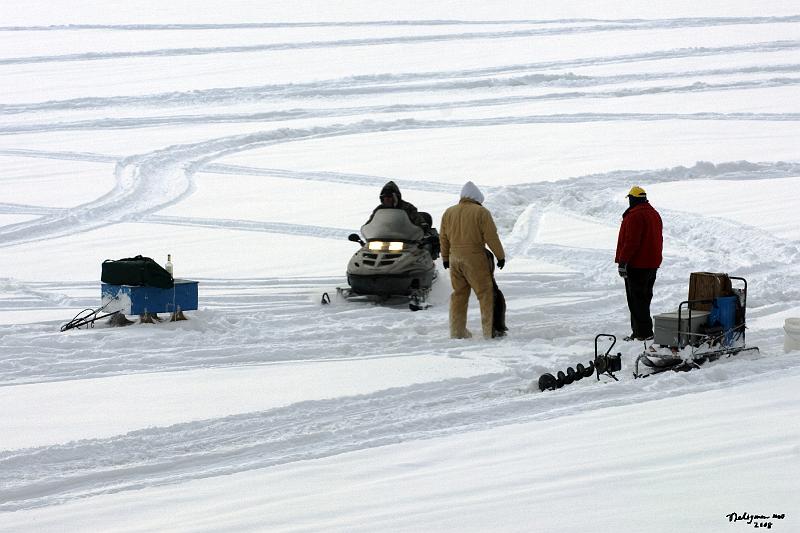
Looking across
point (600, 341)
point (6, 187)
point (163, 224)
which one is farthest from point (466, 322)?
point (6, 187)

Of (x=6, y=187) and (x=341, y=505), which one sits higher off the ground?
(x=6, y=187)

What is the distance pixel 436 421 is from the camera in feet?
21.8

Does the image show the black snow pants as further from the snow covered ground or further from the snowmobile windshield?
the snowmobile windshield

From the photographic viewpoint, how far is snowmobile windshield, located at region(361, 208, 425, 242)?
11.6m

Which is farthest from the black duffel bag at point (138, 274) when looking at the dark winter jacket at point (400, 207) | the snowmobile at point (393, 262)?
the dark winter jacket at point (400, 207)

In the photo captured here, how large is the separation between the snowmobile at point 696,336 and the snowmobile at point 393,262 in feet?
11.4

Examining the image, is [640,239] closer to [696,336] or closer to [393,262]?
[696,336]

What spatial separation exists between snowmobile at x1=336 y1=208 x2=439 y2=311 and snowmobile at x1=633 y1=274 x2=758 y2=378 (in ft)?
11.4

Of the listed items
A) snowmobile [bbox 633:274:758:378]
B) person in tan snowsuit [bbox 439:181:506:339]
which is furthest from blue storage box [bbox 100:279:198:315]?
snowmobile [bbox 633:274:758:378]

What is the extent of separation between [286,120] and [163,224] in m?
8.73

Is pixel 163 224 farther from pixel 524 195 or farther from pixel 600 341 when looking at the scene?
pixel 600 341
